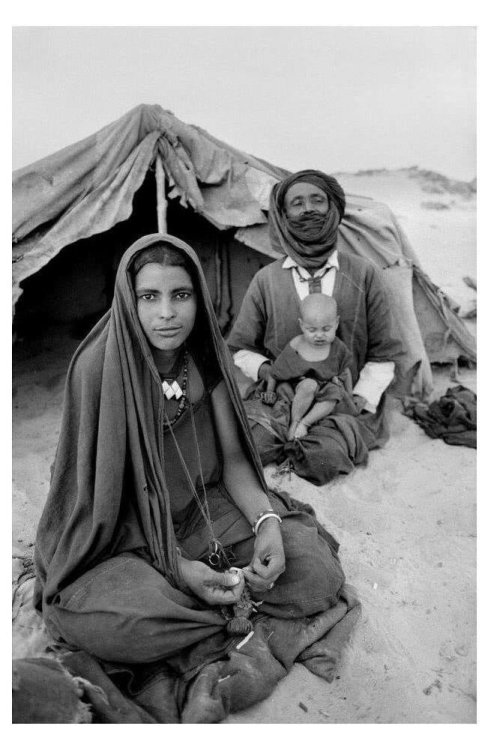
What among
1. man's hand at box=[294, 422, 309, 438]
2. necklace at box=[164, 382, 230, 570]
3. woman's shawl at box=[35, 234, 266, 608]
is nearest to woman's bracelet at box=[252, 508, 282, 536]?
necklace at box=[164, 382, 230, 570]

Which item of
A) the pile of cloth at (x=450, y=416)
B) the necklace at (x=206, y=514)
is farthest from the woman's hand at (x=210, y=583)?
the pile of cloth at (x=450, y=416)

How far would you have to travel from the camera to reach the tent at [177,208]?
4629 millimetres

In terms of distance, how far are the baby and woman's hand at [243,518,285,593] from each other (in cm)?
160

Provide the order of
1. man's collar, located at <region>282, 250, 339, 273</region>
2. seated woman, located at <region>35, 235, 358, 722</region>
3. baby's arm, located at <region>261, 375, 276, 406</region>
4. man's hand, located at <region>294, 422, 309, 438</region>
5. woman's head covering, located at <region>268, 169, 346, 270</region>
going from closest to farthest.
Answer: seated woman, located at <region>35, 235, 358, 722</region>, man's hand, located at <region>294, 422, 309, 438</region>, baby's arm, located at <region>261, 375, 276, 406</region>, woman's head covering, located at <region>268, 169, 346, 270</region>, man's collar, located at <region>282, 250, 339, 273</region>

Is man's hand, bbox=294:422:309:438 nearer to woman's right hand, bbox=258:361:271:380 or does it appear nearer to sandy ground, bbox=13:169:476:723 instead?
sandy ground, bbox=13:169:476:723

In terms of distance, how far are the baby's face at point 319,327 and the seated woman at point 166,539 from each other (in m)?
1.70

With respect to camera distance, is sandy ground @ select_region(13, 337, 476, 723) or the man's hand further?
the man's hand

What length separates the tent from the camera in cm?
463

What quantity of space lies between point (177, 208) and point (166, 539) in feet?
13.9

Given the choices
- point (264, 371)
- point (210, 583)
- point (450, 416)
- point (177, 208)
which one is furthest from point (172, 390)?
point (177, 208)

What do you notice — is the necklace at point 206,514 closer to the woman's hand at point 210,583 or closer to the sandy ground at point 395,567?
the woman's hand at point 210,583

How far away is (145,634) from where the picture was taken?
208cm
